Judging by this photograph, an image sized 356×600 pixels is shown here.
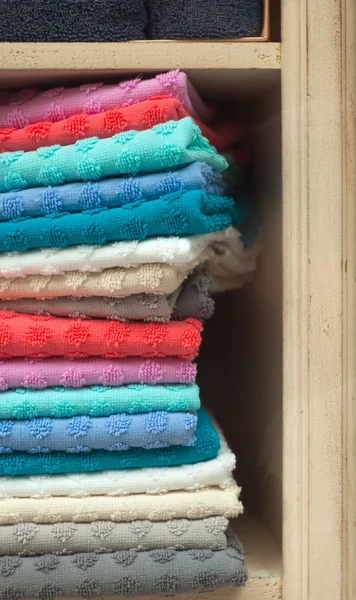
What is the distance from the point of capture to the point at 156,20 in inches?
25.0

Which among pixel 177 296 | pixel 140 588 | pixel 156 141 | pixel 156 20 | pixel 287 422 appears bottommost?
→ pixel 140 588

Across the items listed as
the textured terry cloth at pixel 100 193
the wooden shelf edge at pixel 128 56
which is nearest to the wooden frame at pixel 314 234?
the wooden shelf edge at pixel 128 56

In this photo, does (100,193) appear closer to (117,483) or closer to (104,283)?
(104,283)

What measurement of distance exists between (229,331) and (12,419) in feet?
1.26

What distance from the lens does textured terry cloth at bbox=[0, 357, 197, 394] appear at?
63cm

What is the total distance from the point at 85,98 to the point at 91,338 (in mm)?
233

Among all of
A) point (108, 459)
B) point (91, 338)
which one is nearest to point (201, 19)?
point (91, 338)

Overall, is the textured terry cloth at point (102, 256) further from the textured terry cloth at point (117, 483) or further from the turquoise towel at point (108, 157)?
the textured terry cloth at point (117, 483)

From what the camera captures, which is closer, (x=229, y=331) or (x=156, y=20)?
(x=156, y=20)

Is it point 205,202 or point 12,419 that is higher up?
point 205,202

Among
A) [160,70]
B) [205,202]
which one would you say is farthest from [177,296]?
[160,70]

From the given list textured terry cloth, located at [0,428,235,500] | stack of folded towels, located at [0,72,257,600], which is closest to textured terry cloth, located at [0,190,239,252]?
stack of folded towels, located at [0,72,257,600]

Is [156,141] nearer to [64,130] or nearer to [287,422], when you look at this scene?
[64,130]

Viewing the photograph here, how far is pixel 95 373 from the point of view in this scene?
0.63 metres
